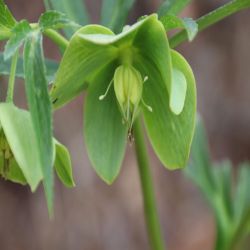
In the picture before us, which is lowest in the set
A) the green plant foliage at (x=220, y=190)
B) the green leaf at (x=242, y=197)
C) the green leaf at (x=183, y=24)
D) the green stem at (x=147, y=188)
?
the green leaf at (x=242, y=197)

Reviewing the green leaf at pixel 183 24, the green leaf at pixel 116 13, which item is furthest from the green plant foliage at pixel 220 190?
the green leaf at pixel 183 24

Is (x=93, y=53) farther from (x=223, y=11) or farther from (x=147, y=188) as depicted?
(x=147, y=188)

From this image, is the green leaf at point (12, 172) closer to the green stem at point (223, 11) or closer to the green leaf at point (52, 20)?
the green leaf at point (52, 20)

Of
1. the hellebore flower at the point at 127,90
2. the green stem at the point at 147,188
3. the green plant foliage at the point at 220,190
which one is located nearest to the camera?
the hellebore flower at the point at 127,90

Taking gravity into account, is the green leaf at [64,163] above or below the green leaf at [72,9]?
below

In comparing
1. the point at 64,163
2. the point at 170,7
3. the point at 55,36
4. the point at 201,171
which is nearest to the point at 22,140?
the point at 64,163

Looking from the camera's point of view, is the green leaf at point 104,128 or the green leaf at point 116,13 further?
the green leaf at point 116,13

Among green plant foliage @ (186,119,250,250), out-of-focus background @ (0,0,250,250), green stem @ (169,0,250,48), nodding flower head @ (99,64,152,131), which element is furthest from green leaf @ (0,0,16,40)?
out-of-focus background @ (0,0,250,250)

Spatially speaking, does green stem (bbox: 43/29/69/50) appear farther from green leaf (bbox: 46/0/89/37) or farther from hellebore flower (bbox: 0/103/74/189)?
green leaf (bbox: 46/0/89/37)

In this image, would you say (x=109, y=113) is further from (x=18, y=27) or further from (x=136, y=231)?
(x=136, y=231)
